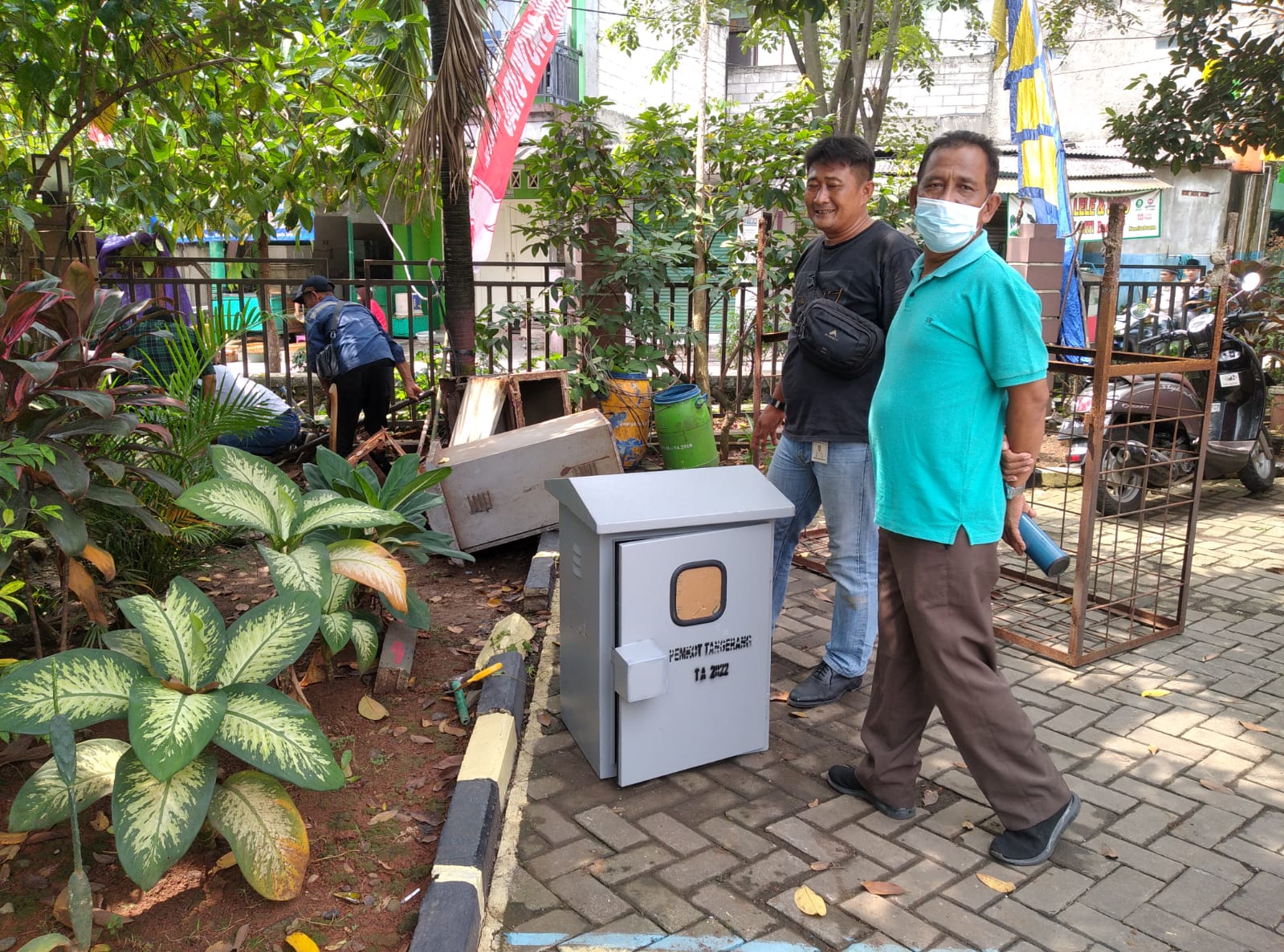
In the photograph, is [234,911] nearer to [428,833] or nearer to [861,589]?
[428,833]

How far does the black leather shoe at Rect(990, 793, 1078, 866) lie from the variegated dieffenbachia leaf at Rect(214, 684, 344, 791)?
1901 mm

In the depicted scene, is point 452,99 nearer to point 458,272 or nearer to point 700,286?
point 458,272

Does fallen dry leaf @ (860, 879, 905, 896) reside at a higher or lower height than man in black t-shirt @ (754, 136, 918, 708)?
lower

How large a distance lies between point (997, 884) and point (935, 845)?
0.78 feet

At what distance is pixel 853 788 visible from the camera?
324cm

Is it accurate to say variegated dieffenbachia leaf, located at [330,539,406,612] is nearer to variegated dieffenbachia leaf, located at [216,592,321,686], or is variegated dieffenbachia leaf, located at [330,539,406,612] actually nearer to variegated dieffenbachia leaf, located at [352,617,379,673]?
variegated dieffenbachia leaf, located at [352,617,379,673]

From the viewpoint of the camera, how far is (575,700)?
3.47 meters

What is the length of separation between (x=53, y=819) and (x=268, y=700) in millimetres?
558

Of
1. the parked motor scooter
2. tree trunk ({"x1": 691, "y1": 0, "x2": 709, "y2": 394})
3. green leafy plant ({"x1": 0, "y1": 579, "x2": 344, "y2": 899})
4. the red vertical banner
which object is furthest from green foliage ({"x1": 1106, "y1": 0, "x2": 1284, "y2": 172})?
green leafy plant ({"x1": 0, "y1": 579, "x2": 344, "y2": 899})

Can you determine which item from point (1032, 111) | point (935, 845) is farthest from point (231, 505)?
point (1032, 111)

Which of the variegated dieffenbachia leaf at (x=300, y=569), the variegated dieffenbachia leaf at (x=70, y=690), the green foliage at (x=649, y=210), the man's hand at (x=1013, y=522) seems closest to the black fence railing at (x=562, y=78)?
the green foliage at (x=649, y=210)

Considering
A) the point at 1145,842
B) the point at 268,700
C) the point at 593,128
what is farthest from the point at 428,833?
the point at 593,128

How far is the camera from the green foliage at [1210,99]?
7328 mm

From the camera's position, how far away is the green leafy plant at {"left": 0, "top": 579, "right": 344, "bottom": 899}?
2324 millimetres
